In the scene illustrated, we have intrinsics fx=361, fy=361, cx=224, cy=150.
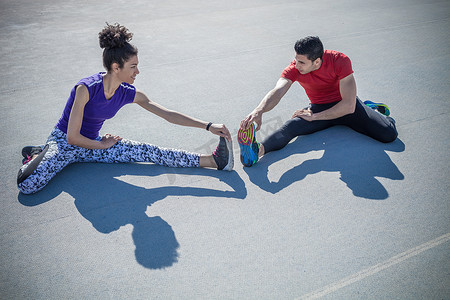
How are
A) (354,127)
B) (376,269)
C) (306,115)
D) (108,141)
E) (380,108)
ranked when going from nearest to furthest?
(376,269)
(108,141)
(306,115)
(354,127)
(380,108)

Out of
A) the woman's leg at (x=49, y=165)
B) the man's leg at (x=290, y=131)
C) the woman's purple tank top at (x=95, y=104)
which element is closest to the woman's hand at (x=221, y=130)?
the man's leg at (x=290, y=131)

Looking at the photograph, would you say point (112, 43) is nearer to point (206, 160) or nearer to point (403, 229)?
point (206, 160)

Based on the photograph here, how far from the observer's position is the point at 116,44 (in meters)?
2.33

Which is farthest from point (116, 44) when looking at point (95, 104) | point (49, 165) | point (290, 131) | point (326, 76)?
point (326, 76)

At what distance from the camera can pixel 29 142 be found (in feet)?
10.0

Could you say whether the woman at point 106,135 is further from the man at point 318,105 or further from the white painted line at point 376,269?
the white painted line at point 376,269

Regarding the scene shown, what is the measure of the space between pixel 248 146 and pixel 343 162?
77cm

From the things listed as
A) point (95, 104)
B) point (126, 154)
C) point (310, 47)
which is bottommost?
point (126, 154)

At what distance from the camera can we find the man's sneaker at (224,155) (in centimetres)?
266

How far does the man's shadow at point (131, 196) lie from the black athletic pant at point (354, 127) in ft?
1.67

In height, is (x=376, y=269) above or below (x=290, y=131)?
below

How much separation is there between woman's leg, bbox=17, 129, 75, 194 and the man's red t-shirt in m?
1.84

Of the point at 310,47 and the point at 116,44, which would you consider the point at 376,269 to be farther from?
the point at 116,44

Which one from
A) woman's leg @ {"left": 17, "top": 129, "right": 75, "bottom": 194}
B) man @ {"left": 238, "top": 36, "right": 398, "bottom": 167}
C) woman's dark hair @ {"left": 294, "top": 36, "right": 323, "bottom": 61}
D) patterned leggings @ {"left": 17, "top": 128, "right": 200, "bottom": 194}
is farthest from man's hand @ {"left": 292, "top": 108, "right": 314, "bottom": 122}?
woman's leg @ {"left": 17, "top": 129, "right": 75, "bottom": 194}
